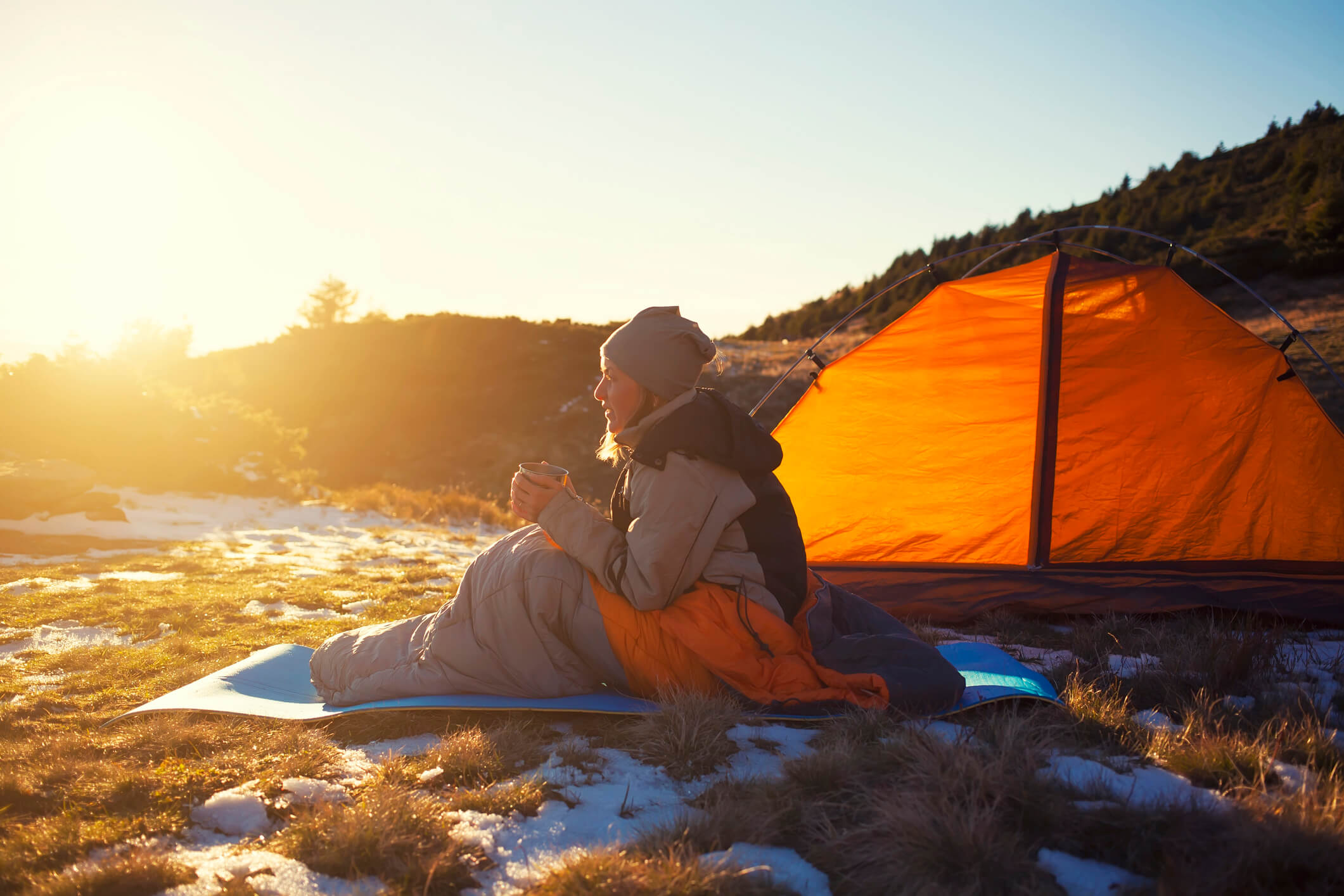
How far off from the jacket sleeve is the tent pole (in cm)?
288

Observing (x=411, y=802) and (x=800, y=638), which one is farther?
(x=800, y=638)

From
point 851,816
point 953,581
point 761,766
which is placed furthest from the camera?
point 953,581

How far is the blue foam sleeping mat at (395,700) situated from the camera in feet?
8.32

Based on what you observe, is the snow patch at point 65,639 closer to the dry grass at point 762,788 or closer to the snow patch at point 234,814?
the dry grass at point 762,788

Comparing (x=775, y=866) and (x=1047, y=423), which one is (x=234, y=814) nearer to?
(x=775, y=866)

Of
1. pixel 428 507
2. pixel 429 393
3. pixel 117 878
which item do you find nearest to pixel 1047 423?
pixel 117 878

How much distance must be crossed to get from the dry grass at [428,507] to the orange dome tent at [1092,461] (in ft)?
20.9

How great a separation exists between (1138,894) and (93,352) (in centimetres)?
1455

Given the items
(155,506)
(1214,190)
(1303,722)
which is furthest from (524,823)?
(1214,190)

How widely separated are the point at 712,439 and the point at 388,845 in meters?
1.40

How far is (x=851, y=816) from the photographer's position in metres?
1.82

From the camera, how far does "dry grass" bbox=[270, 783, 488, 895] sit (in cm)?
160

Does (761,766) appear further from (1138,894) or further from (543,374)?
(543,374)

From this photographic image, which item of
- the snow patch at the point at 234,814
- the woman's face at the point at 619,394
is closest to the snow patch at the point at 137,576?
the snow patch at the point at 234,814
